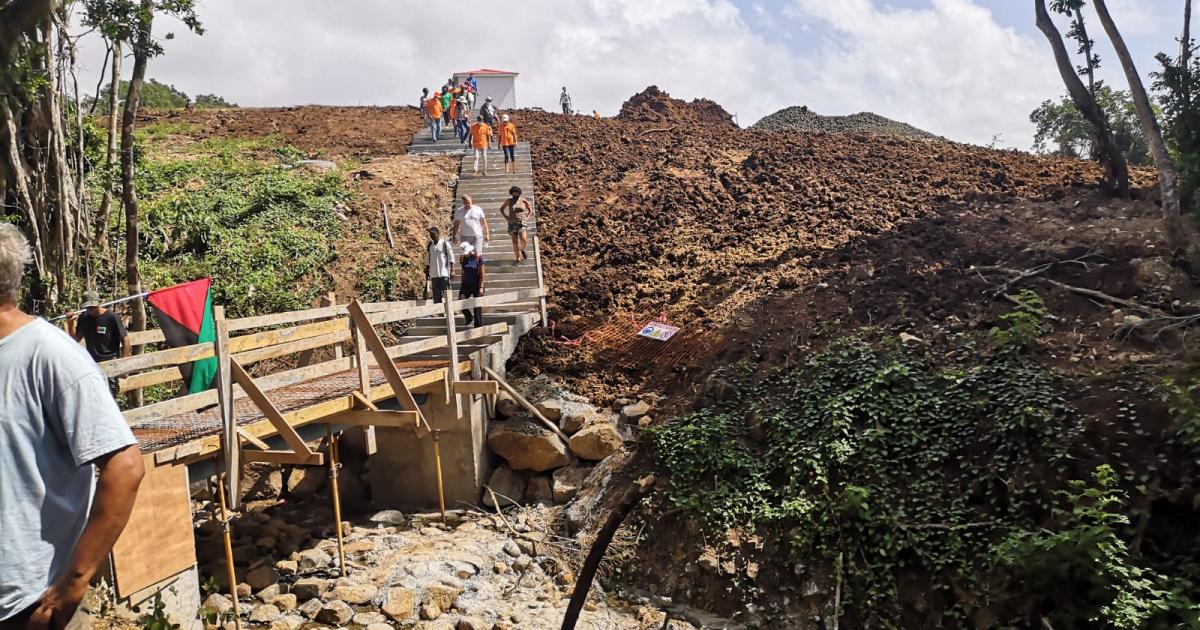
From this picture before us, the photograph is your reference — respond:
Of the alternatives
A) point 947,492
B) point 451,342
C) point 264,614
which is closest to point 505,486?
point 451,342

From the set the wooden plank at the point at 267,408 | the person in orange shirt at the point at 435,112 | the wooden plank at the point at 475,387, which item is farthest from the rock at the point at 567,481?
the person in orange shirt at the point at 435,112

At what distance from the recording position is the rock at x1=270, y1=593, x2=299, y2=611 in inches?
316

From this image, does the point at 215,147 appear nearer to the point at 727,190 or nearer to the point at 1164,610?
the point at 727,190

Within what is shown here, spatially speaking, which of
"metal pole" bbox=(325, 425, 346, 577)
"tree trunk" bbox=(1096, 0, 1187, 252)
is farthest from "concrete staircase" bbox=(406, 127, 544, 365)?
"tree trunk" bbox=(1096, 0, 1187, 252)

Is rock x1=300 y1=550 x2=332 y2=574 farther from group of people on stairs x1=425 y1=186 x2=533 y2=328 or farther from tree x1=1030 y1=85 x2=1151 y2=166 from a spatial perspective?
tree x1=1030 y1=85 x2=1151 y2=166

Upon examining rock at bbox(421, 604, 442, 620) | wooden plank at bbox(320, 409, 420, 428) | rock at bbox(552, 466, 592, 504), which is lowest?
rock at bbox(421, 604, 442, 620)

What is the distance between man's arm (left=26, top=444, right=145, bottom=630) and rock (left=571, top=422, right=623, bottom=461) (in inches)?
327

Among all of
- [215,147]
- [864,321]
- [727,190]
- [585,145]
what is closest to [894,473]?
[864,321]

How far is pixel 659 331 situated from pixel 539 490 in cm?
295

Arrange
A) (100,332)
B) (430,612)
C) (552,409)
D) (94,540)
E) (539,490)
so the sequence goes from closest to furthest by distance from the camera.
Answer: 1. (94,540)
2. (430,612)
3. (100,332)
4. (539,490)
5. (552,409)

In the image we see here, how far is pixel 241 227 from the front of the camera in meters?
15.0

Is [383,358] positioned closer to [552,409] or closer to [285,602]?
[285,602]

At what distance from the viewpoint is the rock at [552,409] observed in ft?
36.4

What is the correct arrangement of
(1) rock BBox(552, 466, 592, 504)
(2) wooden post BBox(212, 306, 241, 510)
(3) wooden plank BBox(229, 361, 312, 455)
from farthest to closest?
(1) rock BBox(552, 466, 592, 504) < (3) wooden plank BBox(229, 361, 312, 455) < (2) wooden post BBox(212, 306, 241, 510)
